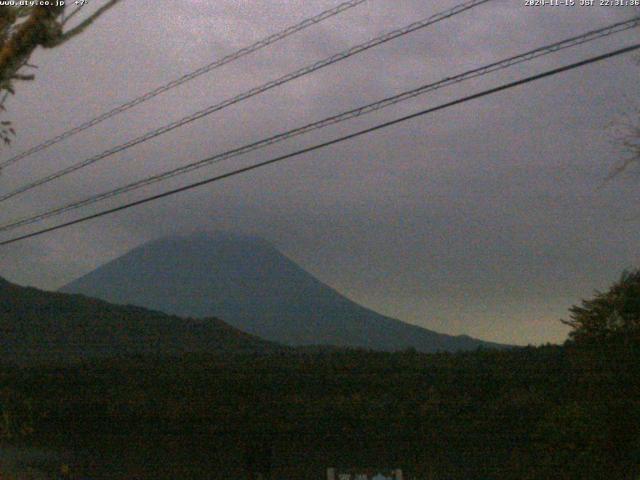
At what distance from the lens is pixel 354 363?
53.9 feet

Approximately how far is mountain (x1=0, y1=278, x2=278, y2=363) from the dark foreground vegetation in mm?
4418

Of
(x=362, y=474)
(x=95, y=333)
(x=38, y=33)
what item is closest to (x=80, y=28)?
(x=38, y=33)

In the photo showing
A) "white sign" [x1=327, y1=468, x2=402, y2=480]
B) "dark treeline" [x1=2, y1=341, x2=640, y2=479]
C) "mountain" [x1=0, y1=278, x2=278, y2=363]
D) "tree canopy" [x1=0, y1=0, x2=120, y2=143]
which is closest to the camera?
"tree canopy" [x1=0, y1=0, x2=120, y2=143]

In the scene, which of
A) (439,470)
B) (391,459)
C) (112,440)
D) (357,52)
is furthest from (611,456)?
(112,440)

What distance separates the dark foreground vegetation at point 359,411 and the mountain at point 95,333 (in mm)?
4418

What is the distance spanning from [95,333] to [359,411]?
12.3m

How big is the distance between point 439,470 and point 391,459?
2.91ft

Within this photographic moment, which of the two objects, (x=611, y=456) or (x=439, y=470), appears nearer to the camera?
(x=611, y=456)

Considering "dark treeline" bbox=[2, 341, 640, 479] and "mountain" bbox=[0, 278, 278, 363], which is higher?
"mountain" bbox=[0, 278, 278, 363]

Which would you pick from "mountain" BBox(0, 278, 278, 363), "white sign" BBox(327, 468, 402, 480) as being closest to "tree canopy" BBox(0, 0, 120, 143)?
"white sign" BBox(327, 468, 402, 480)

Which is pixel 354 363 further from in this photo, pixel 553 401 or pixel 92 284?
pixel 92 284

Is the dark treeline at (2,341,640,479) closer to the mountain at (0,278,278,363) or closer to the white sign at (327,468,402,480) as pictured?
the white sign at (327,468,402,480)

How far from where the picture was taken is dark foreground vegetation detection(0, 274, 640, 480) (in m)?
12.9

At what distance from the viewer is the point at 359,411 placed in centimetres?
1544
